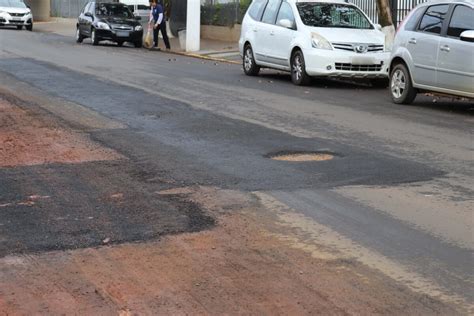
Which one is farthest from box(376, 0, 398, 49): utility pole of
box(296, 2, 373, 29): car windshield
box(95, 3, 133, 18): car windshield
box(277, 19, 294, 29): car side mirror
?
box(95, 3, 133, 18): car windshield

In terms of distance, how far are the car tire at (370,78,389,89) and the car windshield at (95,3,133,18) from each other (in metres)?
15.2

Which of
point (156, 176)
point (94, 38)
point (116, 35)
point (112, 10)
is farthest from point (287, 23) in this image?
point (112, 10)

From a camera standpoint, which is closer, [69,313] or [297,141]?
[69,313]

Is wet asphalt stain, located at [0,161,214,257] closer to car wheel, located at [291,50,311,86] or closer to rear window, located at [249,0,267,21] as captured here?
car wheel, located at [291,50,311,86]

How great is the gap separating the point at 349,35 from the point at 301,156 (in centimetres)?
797

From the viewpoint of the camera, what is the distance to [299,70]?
16.1 metres

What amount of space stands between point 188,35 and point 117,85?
11932 mm

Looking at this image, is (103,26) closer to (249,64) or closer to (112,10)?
(112,10)

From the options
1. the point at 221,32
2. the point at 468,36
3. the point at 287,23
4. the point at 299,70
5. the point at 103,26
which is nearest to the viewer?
the point at 468,36

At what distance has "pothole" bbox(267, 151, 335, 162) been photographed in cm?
843

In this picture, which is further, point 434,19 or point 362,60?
point 362,60

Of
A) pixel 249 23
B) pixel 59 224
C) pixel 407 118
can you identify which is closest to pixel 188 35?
pixel 249 23

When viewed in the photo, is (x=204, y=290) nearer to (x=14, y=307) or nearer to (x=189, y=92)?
(x=14, y=307)

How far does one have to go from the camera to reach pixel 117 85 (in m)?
15.3
